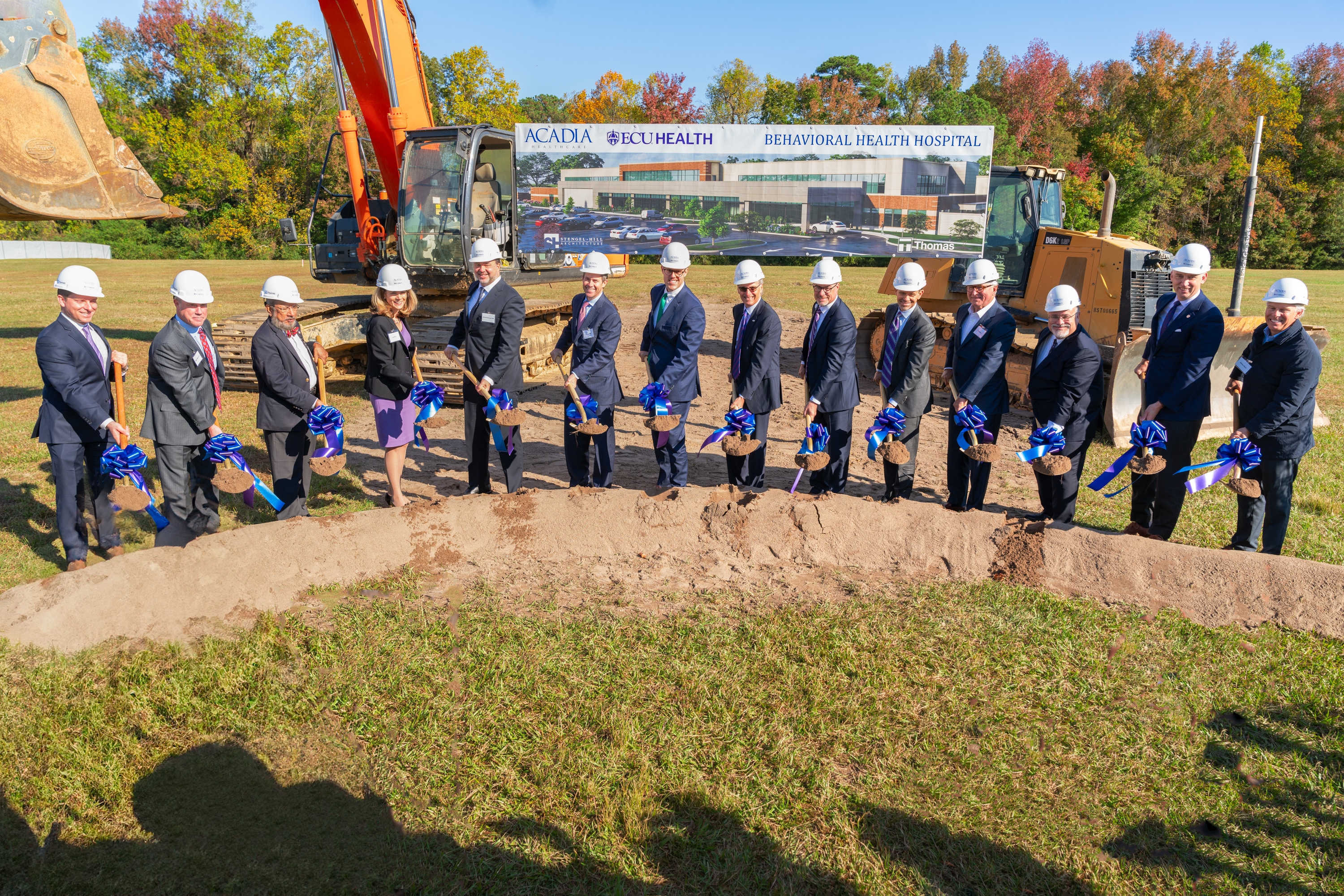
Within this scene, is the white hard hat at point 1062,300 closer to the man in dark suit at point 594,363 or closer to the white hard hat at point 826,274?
the white hard hat at point 826,274

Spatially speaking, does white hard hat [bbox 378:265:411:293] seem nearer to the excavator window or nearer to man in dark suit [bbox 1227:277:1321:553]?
the excavator window

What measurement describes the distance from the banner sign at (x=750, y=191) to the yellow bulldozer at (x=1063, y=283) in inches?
28.5

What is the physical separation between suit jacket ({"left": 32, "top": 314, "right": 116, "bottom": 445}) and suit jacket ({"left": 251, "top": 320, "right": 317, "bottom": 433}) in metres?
0.83

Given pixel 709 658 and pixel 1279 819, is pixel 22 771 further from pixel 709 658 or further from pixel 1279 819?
pixel 1279 819

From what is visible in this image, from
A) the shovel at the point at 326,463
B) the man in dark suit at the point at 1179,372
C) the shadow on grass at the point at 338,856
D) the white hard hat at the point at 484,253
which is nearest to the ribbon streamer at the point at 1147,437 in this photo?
the man in dark suit at the point at 1179,372

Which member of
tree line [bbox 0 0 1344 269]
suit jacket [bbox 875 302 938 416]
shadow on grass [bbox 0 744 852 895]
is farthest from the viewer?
tree line [bbox 0 0 1344 269]

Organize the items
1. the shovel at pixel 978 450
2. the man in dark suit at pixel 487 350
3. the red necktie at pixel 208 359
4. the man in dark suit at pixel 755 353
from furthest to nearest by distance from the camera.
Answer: the man in dark suit at pixel 755 353, the man in dark suit at pixel 487 350, the shovel at pixel 978 450, the red necktie at pixel 208 359

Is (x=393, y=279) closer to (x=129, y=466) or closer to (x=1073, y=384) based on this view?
(x=129, y=466)

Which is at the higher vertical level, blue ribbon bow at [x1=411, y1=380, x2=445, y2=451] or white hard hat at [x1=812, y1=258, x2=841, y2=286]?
white hard hat at [x1=812, y1=258, x2=841, y2=286]

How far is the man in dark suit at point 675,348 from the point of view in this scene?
627 centimetres

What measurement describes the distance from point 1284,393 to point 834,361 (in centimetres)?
263

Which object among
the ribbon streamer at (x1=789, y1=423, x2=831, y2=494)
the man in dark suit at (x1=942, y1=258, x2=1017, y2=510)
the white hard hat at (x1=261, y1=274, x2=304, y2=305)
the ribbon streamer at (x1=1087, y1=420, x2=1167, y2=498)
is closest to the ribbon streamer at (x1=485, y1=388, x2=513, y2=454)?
the white hard hat at (x1=261, y1=274, x2=304, y2=305)

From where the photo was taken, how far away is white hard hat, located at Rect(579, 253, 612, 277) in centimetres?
625

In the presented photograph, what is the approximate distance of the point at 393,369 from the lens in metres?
5.88
